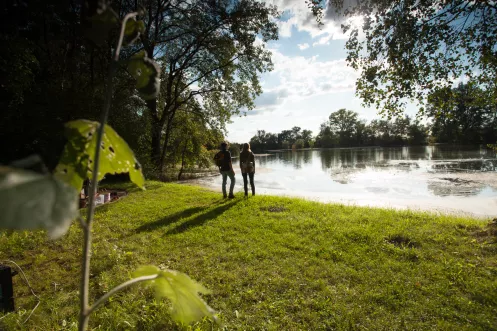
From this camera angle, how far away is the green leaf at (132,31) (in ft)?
1.78

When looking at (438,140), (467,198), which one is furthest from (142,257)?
(438,140)

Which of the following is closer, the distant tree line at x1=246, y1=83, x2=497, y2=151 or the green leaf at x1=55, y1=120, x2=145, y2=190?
the green leaf at x1=55, y1=120, x2=145, y2=190

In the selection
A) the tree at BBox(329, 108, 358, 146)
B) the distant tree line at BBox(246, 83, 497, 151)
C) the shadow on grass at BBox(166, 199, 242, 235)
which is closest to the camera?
the shadow on grass at BBox(166, 199, 242, 235)

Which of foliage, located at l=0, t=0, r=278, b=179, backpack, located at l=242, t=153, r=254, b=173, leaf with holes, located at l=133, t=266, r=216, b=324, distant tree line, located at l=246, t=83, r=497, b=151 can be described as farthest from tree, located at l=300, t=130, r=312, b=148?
leaf with holes, located at l=133, t=266, r=216, b=324

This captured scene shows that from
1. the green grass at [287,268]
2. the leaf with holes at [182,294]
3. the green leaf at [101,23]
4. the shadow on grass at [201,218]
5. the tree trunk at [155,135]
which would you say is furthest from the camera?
the tree trunk at [155,135]

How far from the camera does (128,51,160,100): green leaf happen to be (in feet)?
1.70

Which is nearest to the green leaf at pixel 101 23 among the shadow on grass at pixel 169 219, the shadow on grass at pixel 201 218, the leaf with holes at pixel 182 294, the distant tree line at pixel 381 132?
the leaf with holes at pixel 182 294

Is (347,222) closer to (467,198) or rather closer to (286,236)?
(286,236)

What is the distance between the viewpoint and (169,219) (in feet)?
24.1

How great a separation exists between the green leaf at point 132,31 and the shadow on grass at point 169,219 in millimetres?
6530

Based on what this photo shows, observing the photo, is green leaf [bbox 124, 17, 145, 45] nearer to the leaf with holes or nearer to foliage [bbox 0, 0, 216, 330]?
foliage [bbox 0, 0, 216, 330]

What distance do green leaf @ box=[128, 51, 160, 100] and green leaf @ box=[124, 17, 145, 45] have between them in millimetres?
58

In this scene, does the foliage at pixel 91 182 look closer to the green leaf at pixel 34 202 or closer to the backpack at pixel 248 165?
the green leaf at pixel 34 202

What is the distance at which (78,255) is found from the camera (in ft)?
15.9
